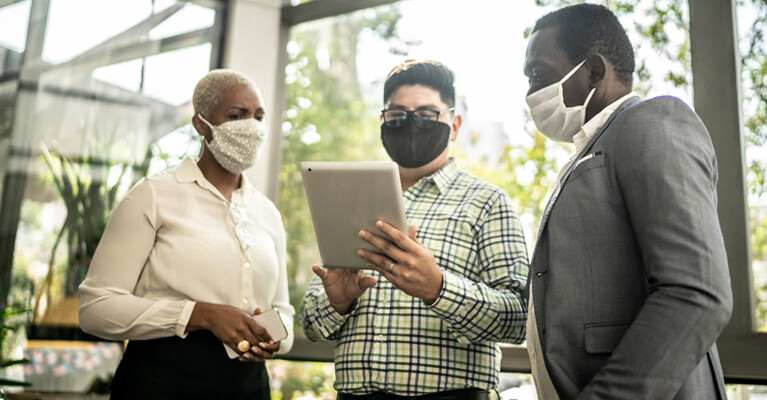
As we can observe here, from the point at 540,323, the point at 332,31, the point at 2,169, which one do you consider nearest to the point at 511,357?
the point at 540,323

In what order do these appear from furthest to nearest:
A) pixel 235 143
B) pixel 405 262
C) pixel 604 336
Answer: pixel 235 143 → pixel 405 262 → pixel 604 336

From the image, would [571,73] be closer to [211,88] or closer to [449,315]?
[449,315]

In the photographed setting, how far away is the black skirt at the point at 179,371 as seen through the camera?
5.75ft

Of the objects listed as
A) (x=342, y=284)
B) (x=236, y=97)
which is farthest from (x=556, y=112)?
(x=236, y=97)

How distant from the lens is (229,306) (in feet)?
5.86

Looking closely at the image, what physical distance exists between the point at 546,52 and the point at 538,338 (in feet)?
2.21

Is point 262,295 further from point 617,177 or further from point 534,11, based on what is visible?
point 534,11

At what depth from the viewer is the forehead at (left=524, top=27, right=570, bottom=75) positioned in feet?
4.73

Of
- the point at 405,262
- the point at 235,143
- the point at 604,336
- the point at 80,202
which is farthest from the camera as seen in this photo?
the point at 80,202

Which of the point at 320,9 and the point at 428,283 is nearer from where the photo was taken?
the point at 428,283

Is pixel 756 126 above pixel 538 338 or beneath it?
above

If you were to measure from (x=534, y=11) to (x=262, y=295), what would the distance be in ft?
5.92

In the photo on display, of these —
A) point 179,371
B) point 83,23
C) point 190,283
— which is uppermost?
point 83,23

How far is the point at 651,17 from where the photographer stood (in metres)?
2.49
